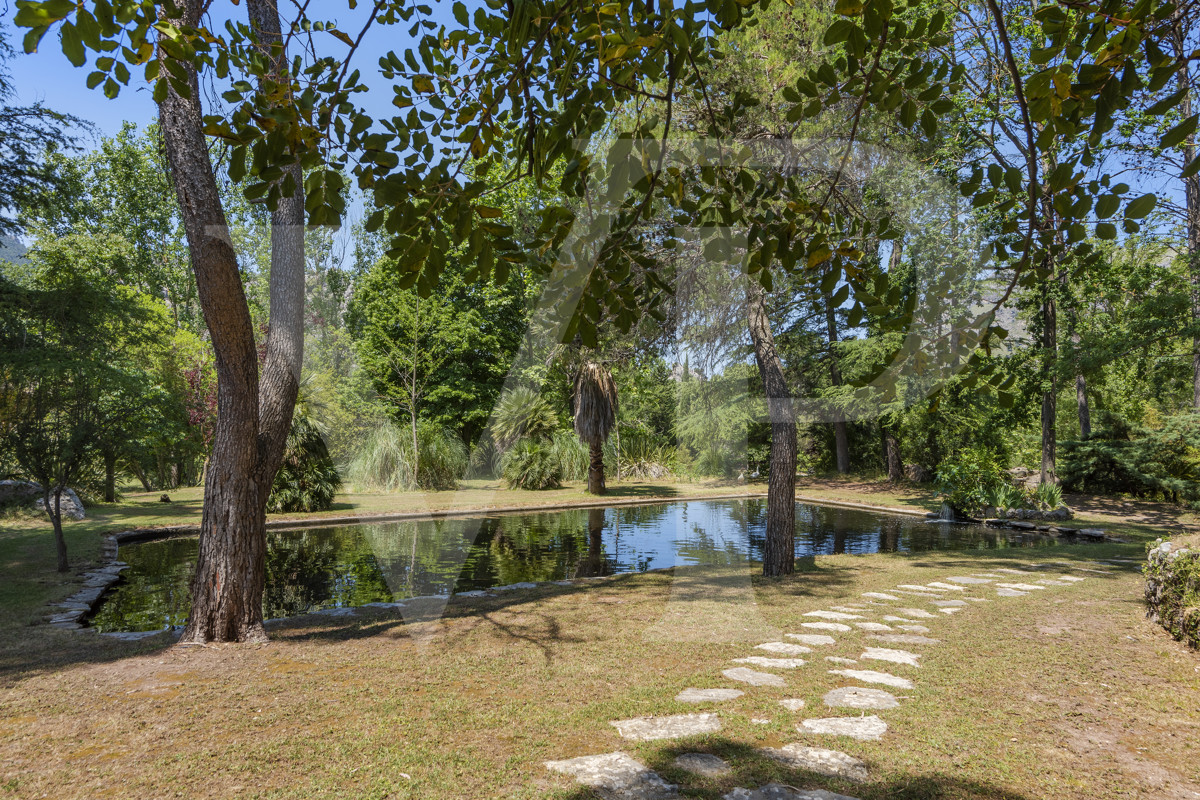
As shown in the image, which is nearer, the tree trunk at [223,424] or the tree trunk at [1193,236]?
the tree trunk at [223,424]

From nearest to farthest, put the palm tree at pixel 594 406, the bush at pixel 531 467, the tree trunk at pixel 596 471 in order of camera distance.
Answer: the palm tree at pixel 594 406, the tree trunk at pixel 596 471, the bush at pixel 531 467

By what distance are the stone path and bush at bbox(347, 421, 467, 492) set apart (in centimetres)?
1388

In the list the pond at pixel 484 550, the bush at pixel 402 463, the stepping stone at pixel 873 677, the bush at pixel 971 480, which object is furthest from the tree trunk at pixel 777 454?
the bush at pixel 402 463

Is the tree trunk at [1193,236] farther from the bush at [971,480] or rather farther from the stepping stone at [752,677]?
the stepping stone at [752,677]

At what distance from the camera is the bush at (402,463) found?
1742 centimetres

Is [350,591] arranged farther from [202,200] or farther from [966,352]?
[966,352]

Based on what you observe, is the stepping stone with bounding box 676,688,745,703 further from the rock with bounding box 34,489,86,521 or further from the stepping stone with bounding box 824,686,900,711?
the rock with bounding box 34,489,86,521

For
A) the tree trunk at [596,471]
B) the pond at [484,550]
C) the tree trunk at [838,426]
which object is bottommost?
the pond at [484,550]

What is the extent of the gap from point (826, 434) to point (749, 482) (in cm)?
367

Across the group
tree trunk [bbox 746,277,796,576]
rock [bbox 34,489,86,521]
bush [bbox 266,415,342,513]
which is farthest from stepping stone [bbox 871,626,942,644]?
rock [bbox 34,489,86,521]

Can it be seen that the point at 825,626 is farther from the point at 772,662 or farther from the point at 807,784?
the point at 807,784

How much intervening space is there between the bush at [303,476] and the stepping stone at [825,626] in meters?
11.2

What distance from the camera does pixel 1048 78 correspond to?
1397mm

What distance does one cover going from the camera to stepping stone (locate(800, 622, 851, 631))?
4.54 m
